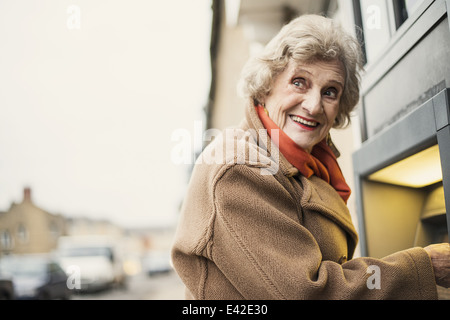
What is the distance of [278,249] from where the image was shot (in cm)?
104

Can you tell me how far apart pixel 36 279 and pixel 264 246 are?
25.9 ft

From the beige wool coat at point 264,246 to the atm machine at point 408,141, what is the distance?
28 centimetres

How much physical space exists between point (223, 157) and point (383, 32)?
1.04 m

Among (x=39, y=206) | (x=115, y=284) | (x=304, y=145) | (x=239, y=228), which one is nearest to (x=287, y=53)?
(x=304, y=145)

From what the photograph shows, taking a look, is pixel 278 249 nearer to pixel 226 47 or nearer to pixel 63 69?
→ pixel 63 69

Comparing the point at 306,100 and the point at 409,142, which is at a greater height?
the point at 306,100

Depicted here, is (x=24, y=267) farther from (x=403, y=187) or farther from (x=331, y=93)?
(x=331, y=93)

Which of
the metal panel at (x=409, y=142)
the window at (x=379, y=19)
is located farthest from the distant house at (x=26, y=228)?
the metal panel at (x=409, y=142)

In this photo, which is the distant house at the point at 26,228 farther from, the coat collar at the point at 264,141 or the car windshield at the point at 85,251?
the coat collar at the point at 264,141

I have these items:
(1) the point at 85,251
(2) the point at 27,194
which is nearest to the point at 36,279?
(1) the point at 85,251

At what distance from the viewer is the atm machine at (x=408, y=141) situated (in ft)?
4.04

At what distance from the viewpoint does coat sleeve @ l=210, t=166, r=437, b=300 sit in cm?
101

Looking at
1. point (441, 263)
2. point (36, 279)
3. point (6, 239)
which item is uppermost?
point (6, 239)

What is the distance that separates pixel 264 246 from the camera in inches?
40.5
